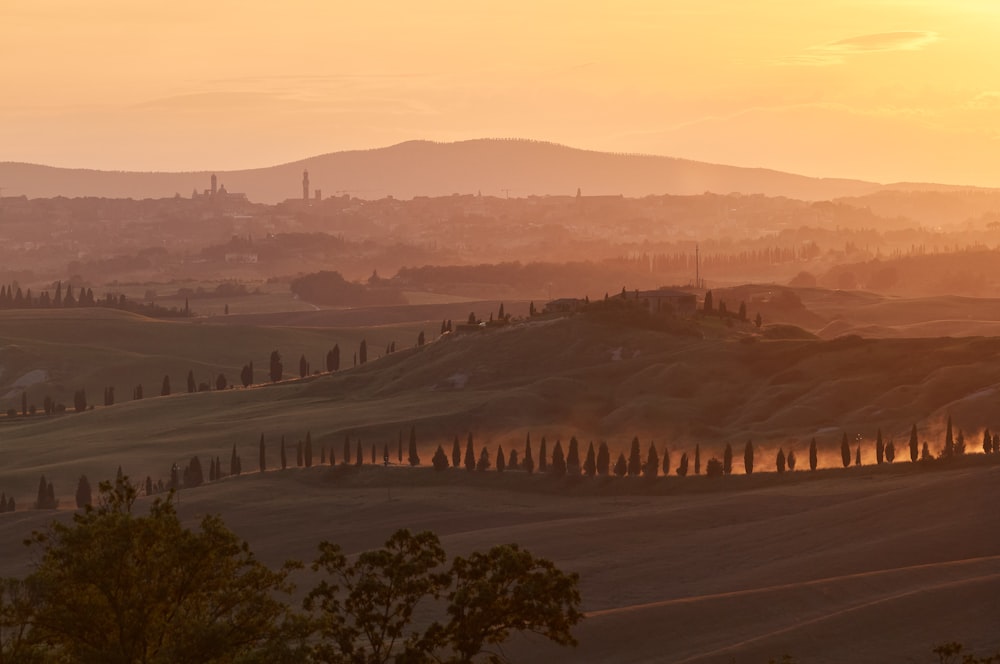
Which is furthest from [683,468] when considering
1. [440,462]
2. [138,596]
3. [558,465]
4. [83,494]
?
[138,596]

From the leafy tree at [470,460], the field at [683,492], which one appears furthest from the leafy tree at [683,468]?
the leafy tree at [470,460]

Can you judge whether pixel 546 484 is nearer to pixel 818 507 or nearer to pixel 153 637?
pixel 818 507

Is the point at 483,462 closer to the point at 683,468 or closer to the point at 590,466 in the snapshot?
the point at 590,466

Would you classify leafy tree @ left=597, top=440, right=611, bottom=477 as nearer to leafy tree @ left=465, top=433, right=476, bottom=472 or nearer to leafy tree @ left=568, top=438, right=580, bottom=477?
leafy tree @ left=568, top=438, right=580, bottom=477

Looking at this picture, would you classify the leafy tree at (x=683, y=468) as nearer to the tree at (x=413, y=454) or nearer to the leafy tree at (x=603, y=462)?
the leafy tree at (x=603, y=462)

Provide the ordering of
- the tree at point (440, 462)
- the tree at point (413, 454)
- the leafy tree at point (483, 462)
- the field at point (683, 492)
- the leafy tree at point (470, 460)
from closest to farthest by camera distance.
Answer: the field at point (683, 492), the tree at point (440, 462), the leafy tree at point (470, 460), the leafy tree at point (483, 462), the tree at point (413, 454)

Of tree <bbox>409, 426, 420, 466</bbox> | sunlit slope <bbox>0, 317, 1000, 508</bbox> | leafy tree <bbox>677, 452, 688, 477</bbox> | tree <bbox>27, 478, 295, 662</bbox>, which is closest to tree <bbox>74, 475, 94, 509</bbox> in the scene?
sunlit slope <bbox>0, 317, 1000, 508</bbox>

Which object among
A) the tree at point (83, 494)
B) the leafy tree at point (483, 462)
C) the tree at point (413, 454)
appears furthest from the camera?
the tree at point (413, 454)

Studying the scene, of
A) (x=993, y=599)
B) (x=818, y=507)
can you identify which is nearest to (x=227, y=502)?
(x=818, y=507)
